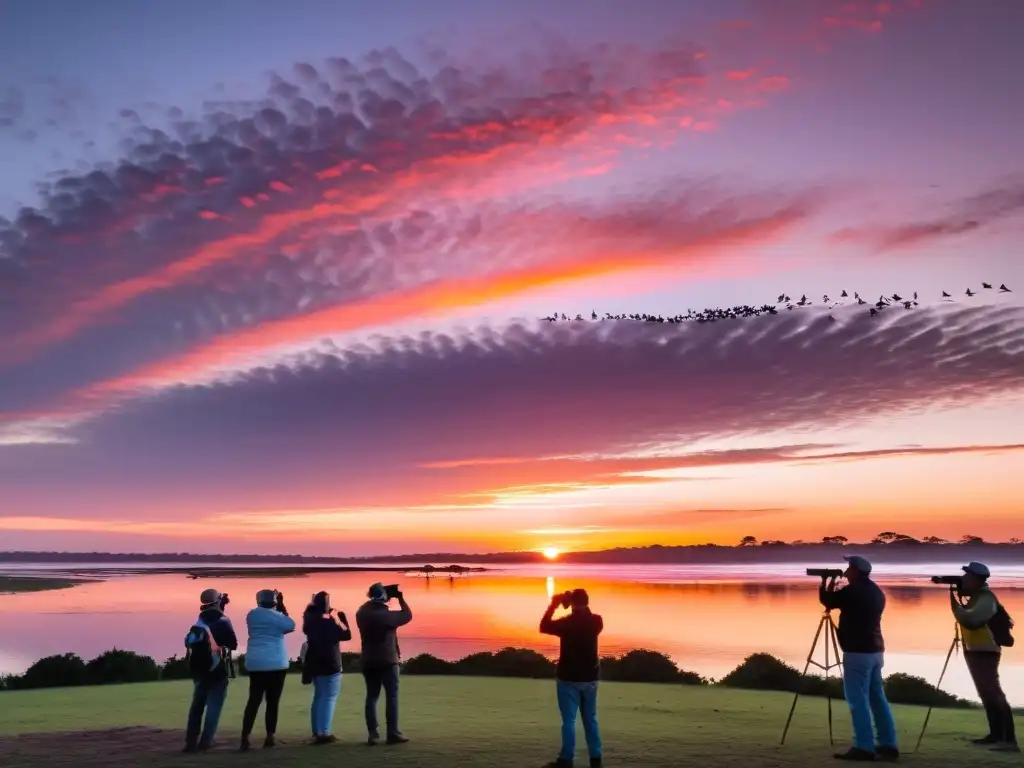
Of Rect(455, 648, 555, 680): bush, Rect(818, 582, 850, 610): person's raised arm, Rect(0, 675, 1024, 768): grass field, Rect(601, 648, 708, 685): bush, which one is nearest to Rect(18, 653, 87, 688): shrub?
Rect(0, 675, 1024, 768): grass field

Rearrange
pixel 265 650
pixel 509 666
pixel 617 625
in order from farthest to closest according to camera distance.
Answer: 1. pixel 617 625
2. pixel 509 666
3. pixel 265 650

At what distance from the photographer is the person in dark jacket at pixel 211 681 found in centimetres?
1223

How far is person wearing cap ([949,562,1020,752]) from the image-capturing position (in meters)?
12.5

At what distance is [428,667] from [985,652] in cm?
1442

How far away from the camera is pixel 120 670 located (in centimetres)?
2289

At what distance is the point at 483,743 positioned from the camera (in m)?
13.3

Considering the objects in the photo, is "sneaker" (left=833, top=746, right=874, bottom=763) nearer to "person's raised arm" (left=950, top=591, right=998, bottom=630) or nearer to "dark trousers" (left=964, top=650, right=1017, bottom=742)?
"dark trousers" (left=964, top=650, right=1017, bottom=742)

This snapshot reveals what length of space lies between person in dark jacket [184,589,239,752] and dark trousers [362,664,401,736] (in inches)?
72.3

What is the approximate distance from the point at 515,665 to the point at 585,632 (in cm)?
1338

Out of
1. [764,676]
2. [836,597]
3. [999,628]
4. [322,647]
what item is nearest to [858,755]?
[836,597]

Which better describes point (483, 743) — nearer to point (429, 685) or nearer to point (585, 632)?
point (585, 632)

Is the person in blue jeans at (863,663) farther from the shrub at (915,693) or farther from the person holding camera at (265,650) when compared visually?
the shrub at (915,693)

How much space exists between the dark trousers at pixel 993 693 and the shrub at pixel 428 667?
13.8m

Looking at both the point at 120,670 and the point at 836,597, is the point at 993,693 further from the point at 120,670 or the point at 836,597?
the point at 120,670
